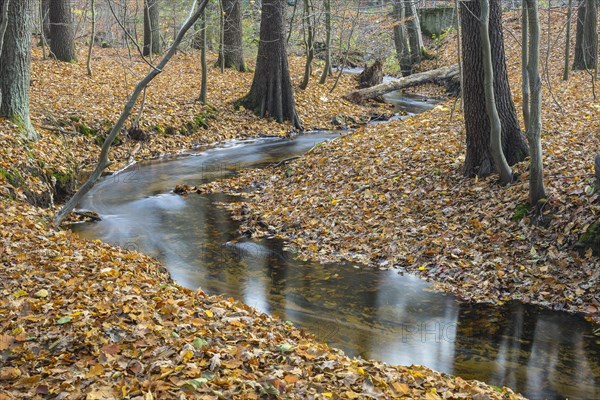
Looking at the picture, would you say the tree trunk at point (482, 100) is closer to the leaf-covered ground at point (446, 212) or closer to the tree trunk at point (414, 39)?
the leaf-covered ground at point (446, 212)

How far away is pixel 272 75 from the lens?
19.9 meters

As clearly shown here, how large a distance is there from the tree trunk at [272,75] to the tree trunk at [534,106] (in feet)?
37.6

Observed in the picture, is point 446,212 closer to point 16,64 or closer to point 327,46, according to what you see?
point 16,64

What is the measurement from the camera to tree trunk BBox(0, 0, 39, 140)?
1193cm

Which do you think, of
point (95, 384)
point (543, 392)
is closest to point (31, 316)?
point (95, 384)

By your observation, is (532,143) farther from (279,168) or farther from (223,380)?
(279,168)

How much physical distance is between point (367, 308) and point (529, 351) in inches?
83.7

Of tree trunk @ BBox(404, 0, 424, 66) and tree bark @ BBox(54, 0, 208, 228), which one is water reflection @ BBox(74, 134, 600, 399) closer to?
tree bark @ BBox(54, 0, 208, 228)

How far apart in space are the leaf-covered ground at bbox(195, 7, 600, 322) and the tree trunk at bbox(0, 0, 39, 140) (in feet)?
15.8

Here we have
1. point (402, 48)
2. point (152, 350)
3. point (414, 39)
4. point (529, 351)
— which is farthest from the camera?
point (414, 39)

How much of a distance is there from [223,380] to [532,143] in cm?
643

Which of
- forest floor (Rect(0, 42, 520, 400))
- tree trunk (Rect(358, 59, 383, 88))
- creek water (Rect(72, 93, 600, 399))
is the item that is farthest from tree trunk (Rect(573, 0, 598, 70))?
forest floor (Rect(0, 42, 520, 400))

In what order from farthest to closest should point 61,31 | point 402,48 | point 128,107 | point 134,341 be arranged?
1. point 402,48
2. point 61,31
3. point 128,107
4. point 134,341

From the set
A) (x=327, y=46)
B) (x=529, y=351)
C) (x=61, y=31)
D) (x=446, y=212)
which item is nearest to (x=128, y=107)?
(x=446, y=212)
